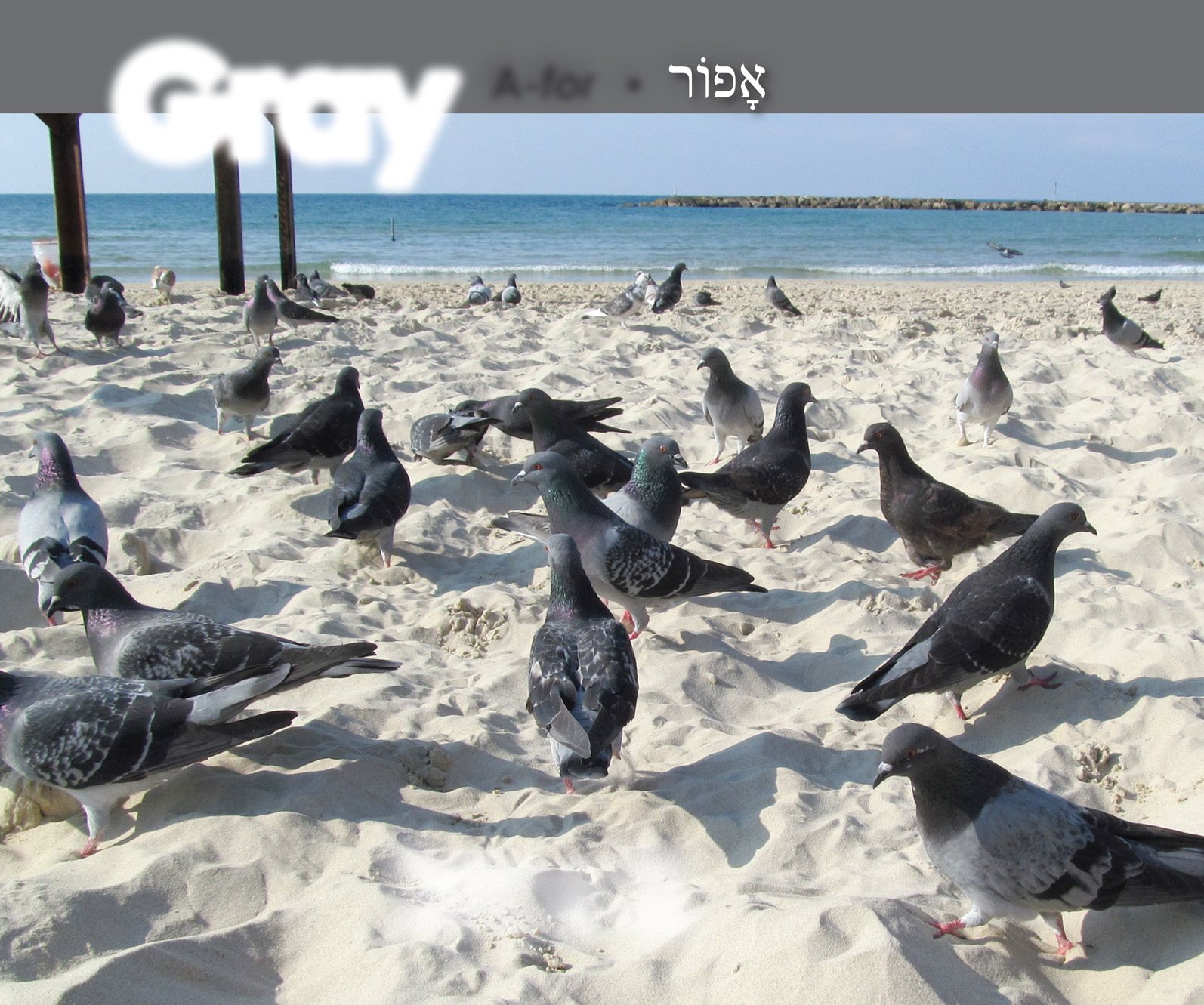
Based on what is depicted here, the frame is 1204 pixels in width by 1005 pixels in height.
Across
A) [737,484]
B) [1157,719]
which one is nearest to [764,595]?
[737,484]

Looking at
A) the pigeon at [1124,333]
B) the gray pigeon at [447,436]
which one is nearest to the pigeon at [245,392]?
the gray pigeon at [447,436]

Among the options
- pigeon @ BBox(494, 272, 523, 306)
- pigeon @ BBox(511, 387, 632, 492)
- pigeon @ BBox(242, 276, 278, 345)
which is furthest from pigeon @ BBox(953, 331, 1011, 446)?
pigeon @ BBox(494, 272, 523, 306)

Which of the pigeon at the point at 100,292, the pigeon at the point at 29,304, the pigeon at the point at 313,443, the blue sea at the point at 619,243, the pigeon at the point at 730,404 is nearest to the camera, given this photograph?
the pigeon at the point at 313,443

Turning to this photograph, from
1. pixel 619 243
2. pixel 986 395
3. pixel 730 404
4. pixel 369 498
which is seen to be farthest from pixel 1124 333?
pixel 619 243

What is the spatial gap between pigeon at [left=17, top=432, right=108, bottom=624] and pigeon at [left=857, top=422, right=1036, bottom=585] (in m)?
3.91

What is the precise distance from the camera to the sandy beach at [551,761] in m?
2.45

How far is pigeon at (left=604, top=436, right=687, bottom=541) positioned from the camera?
5.18 m

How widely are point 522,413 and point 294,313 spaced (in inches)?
196

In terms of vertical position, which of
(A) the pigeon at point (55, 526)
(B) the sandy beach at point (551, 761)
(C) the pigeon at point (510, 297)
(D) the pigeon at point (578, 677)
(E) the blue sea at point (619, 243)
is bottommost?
(B) the sandy beach at point (551, 761)

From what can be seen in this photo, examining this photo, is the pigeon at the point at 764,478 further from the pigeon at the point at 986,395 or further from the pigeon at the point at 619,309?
the pigeon at the point at 619,309

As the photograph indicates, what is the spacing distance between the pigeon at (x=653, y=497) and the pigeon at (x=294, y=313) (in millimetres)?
6375

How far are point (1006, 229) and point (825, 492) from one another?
4858 cm

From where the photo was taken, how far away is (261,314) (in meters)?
9.73

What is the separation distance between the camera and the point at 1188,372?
9445mm
